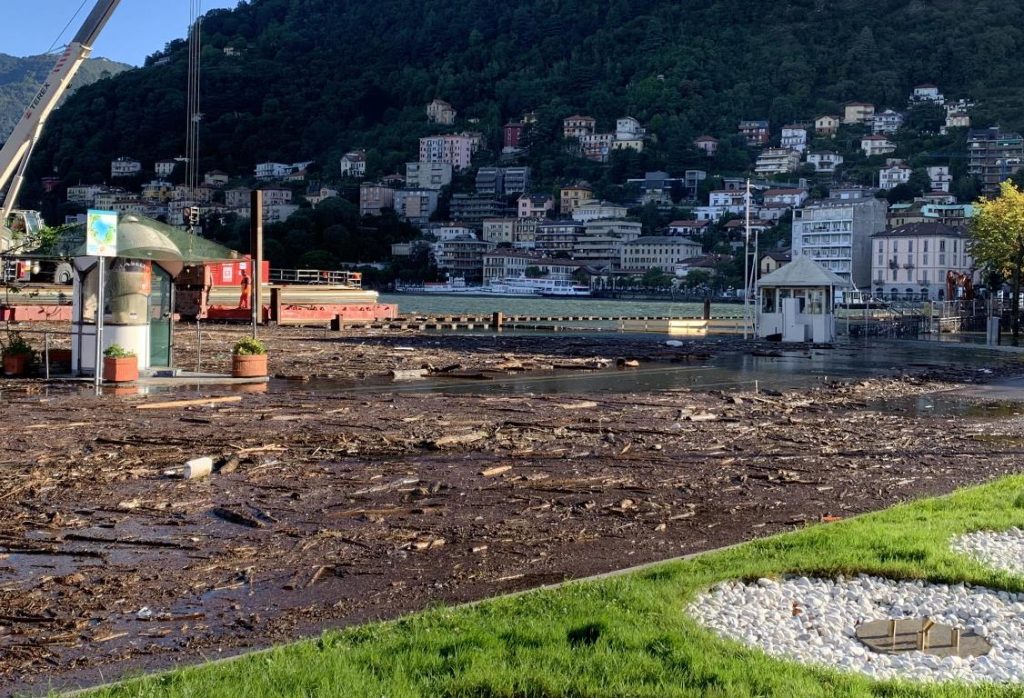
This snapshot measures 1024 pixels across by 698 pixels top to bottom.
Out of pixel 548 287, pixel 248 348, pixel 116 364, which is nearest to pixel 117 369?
pixel 116 364

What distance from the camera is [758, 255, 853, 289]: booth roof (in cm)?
4334

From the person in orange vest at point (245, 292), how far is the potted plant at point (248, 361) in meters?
31.1

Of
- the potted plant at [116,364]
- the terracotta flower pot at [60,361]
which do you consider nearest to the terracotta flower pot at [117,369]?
the potted plant at [116,364]

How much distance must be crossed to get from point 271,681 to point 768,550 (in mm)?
4258

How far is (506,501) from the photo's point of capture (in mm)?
10609

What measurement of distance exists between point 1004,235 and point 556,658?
202 feet

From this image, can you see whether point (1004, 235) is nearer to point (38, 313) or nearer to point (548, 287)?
point (38, 313)

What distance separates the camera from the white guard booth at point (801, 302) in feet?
144

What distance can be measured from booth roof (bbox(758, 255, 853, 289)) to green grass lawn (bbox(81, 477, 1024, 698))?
36.8m

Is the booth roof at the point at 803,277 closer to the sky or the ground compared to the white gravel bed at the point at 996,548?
closer to the sky

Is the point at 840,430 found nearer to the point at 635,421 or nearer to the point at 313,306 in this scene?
the point at 635,421

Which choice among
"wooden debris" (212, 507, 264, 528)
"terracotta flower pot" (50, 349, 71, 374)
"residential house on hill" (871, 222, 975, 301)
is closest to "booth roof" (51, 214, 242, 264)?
"terracotta flower pot" (50, 349, 71, 374)

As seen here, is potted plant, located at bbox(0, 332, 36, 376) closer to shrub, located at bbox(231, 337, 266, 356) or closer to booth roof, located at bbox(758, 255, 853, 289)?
shrub, located at bbox(231, 337, 266, 356)

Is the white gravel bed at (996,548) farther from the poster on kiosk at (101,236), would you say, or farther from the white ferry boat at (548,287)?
the white ferry boat at (548,287)
